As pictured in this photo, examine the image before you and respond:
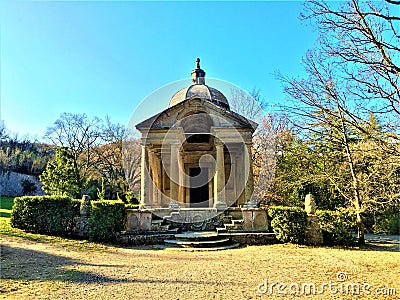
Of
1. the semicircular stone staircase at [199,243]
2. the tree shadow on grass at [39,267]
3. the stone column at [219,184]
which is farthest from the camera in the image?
the stone column at [219,184]

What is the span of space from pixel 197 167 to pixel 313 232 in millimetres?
10161

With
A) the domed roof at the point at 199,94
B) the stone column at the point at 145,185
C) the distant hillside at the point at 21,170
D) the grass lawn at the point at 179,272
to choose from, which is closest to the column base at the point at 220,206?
the stone column at the point at 145,185

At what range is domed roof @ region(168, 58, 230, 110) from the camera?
60.0 ft

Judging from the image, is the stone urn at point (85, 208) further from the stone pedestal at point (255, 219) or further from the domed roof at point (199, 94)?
the domed roof at point (199, 94)

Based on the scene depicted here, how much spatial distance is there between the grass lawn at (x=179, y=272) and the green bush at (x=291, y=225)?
2.96 ft

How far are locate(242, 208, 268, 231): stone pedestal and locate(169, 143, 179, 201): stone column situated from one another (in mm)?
4313

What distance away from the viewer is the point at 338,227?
10922 mm

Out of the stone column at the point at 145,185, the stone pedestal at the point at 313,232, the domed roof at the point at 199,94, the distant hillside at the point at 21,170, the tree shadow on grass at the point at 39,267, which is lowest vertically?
the tree shadow on grass at the point at 39,267

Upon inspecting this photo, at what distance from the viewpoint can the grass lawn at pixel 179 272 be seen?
510 cm

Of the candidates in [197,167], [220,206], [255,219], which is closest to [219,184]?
[220,206]

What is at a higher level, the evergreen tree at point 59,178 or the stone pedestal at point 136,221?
the evergreen tree at point 59,178

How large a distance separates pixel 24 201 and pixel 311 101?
425 inches

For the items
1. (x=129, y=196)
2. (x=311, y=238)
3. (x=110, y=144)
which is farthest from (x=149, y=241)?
(x=110, y=144)

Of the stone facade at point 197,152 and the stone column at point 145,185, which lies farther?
the stone facade at point 197,152
